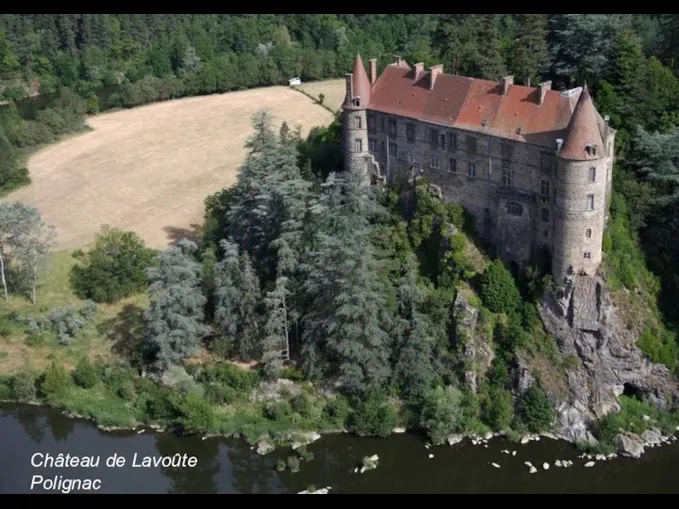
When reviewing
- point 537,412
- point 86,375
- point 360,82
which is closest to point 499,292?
point 537,412

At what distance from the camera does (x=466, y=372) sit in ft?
196

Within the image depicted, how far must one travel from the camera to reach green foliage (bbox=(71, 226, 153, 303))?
72.9m

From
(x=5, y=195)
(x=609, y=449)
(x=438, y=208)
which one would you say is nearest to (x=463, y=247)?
(x=438, y=208)

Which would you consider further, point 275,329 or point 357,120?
point 357,120

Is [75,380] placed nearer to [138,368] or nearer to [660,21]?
[138,368]

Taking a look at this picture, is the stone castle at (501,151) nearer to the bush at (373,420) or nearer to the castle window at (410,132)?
the castle window at (410,132)

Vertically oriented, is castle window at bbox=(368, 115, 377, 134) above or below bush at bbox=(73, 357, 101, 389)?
above

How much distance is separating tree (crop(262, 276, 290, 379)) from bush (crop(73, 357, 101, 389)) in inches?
506

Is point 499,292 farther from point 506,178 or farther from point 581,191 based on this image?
point 581,191

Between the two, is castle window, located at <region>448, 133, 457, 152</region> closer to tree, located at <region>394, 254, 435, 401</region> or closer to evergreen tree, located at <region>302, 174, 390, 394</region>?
evergreen tree, located at <region>302, 174, 390, 394</region>

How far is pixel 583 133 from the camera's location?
54812mm

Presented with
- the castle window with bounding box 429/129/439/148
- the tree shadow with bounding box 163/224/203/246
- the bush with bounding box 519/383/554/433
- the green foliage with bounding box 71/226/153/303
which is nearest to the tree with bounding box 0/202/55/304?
the green foliage with bounding box 71/226/153/303

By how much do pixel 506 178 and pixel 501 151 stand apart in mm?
1969

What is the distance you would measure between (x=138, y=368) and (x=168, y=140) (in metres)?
57.1
